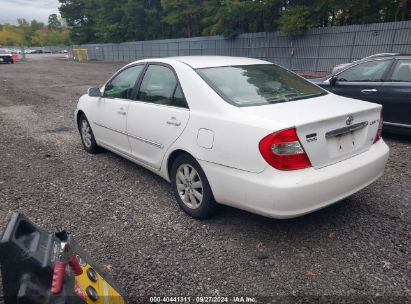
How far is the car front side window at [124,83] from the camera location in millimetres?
4363

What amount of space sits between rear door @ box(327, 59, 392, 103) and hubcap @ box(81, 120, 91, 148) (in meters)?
4.51

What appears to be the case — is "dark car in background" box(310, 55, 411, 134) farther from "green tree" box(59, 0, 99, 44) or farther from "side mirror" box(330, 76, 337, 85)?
"green tree" box(59, 0, 99, 44)

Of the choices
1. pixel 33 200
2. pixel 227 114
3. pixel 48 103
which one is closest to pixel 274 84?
pixel 227 114

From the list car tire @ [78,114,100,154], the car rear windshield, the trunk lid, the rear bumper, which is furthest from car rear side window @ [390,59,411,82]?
car tire @ [78,114,100,154]

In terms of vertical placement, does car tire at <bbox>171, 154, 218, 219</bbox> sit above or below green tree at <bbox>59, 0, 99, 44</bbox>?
below

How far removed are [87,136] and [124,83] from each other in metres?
1.53

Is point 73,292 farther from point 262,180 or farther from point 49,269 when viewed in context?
point 262,180

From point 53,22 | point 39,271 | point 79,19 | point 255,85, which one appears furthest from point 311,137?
point 53,22

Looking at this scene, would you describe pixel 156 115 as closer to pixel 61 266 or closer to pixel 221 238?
pixel 221 238

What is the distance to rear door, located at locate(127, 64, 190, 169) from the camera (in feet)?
11.5

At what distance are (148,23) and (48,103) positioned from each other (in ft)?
115

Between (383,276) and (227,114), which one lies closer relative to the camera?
(383,276)

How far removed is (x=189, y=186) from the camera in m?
3.47

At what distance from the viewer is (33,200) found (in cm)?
406
